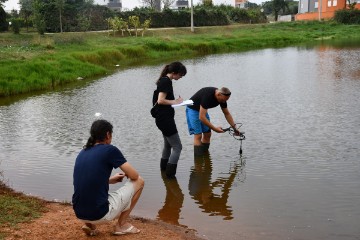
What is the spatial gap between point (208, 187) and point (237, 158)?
1580mm

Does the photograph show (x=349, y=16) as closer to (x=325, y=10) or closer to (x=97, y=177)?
(x=325, y=10)

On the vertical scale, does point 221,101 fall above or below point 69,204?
above

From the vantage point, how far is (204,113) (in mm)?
8102

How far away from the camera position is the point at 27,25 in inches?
1757

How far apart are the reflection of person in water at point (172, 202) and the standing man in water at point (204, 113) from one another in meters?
1.12

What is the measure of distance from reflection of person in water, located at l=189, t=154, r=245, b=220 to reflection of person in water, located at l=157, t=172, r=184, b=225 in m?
0.22

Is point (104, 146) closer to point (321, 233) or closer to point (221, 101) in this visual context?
point (321, 233)

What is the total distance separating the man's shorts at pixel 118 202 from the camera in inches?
196

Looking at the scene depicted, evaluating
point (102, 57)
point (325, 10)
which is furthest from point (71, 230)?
point (325, 10)

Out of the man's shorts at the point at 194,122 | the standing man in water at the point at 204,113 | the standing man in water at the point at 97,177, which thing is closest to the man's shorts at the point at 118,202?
the standing man in water at the point at 97,177

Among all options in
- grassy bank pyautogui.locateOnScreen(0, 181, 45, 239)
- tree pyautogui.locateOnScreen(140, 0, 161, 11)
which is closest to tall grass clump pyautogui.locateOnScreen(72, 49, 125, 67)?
grassy bank pyautogui.locateOnScreen(0, 181, 45, 239)

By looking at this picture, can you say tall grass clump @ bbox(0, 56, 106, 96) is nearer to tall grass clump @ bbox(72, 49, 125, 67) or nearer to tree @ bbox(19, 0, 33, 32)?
tall grass clump @ bbox(72, 49, 125, 67)

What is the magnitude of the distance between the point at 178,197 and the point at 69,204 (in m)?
1.57

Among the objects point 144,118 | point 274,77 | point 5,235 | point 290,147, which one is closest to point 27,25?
point 274,77
